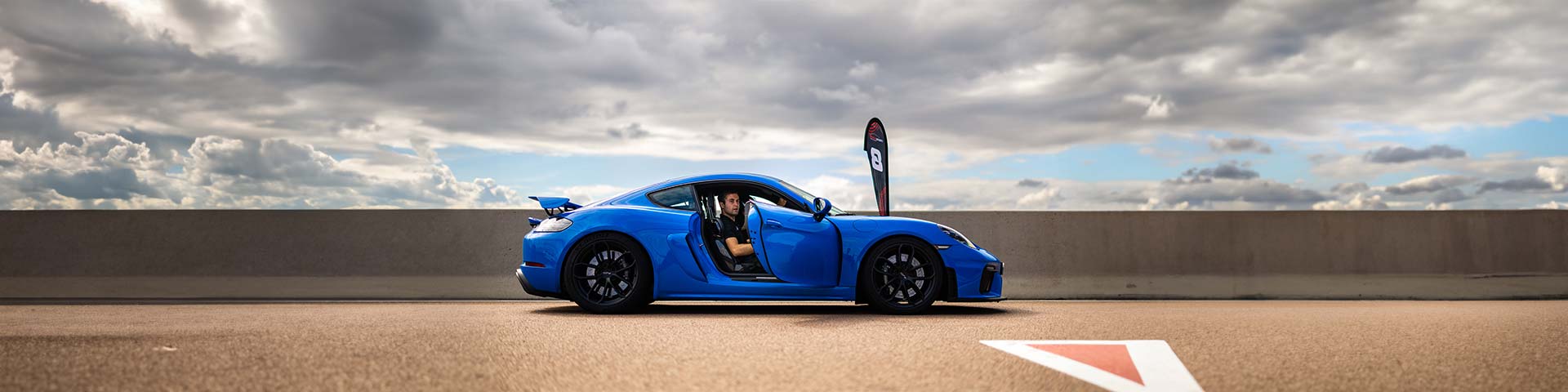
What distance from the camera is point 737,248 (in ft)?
27.6

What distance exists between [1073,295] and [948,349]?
19.6 ft

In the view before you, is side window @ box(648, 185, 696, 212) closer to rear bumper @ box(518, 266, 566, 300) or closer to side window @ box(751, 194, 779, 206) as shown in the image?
side window @ box(751, 194, 779, 206)

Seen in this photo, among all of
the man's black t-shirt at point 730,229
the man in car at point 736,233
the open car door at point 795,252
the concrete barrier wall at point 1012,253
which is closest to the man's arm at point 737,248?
the man in car at point 736,233

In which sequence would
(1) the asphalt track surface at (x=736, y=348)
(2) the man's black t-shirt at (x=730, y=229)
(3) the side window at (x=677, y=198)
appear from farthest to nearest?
(2) the man's black t-shirt at (x=730, y=229), (3) the side window at (x=677, y=198), (1) the asphalt track surface at (x=736, y=348)

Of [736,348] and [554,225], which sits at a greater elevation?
[554,225]

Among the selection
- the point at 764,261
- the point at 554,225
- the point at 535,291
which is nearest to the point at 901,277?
the point at 764,261

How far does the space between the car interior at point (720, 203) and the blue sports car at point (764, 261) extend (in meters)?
0.03

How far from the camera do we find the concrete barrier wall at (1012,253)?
35.4ft

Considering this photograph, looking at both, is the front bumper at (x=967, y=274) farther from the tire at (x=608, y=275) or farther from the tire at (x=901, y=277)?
the tire at (x=608, y=275)

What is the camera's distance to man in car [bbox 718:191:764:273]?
8.38m

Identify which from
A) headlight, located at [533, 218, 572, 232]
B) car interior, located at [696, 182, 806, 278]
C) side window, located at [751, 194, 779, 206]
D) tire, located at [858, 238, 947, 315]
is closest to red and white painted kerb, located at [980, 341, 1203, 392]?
tire, located at [858, 238, 947, 315]

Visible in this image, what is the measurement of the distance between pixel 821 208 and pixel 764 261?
0.57 metres

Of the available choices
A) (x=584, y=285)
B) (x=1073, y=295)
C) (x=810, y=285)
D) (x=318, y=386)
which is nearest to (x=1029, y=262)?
(x=1073, y=295)

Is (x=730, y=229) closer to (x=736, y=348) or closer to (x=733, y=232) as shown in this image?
(x=733, y=232)
